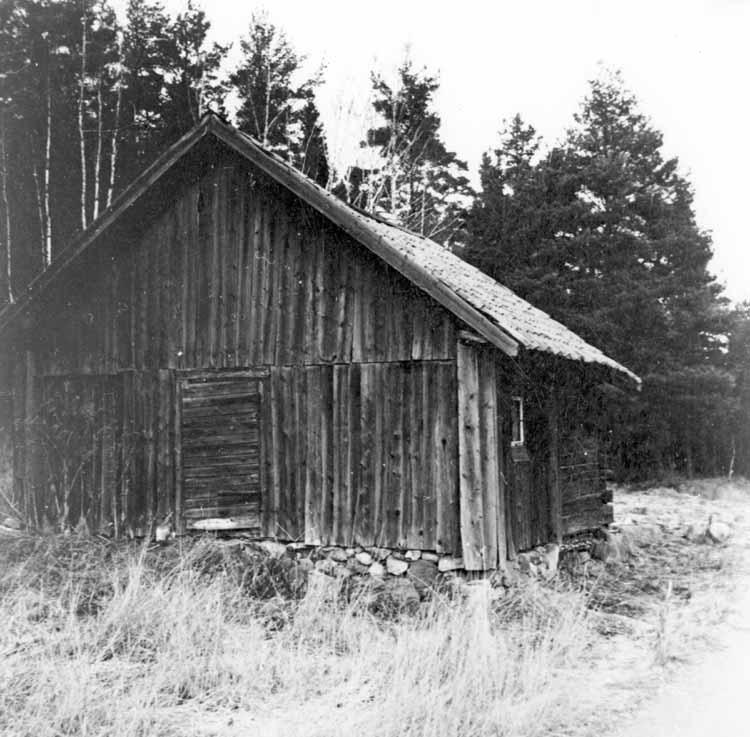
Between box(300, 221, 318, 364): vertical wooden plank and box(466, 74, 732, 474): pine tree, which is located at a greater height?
box(466, 74, 732, 474): pine tree

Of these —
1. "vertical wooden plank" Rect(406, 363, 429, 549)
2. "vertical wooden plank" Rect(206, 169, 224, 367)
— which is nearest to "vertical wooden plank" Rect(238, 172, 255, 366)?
"vertical wooden plank" Rect(206, 169, 224, 367)

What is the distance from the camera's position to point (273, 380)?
35.2 ft

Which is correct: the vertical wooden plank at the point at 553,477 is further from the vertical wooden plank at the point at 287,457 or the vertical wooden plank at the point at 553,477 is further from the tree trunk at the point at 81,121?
the tree trunk at the point at 81,121

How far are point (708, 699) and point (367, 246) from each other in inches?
235

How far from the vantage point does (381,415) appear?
32.9ft

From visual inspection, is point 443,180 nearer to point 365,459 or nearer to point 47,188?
point 47,188

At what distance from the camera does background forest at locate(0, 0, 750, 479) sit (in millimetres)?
21859

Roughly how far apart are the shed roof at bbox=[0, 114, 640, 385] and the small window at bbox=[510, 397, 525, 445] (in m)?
0.92

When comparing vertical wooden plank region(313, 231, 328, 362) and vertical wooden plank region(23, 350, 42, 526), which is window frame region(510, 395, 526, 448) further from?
vertical wooden plank region(23, 350, 42, 526)

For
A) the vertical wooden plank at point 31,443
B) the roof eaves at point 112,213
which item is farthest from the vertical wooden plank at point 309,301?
the vertical wooden plank at point 31,443

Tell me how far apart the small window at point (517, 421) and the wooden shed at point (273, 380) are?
0.15ft

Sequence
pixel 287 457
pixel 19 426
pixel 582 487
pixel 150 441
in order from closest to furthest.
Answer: pixel 287 457 → pixel 150 441 → pixel 19 426 → pixel 582 487

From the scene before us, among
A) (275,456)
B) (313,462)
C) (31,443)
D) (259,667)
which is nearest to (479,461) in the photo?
(313,462)

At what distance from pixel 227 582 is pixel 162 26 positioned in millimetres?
20878
